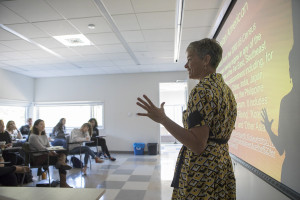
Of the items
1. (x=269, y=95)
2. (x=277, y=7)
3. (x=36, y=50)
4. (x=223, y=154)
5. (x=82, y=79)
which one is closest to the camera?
(x=223, y=154)

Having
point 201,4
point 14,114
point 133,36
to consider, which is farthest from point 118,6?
point 14,114

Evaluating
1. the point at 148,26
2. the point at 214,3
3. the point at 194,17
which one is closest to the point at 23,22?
the point at 148,26

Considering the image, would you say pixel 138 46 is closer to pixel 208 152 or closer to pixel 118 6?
pixel 118 6

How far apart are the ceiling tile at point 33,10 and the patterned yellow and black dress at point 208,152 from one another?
116 inches

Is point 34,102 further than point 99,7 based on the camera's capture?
Yes

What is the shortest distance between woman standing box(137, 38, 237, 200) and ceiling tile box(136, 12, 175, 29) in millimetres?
2528

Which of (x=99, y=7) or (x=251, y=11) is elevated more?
(x=99, y=7)

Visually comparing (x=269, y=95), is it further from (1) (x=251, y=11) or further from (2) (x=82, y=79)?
(2) (x=82, y=79)

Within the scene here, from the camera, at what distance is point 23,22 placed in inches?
132

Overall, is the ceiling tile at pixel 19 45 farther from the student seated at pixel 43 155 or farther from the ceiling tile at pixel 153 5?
the ceiling tile at pixel 153 5

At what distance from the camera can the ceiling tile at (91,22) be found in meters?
3.31

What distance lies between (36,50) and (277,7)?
16.5 feet

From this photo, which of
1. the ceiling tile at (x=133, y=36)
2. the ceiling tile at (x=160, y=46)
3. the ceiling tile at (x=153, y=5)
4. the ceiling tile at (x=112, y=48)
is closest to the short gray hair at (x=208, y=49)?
the ceiling tile at (x=153, y=5)

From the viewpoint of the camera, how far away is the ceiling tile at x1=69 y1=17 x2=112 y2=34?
3307mm
